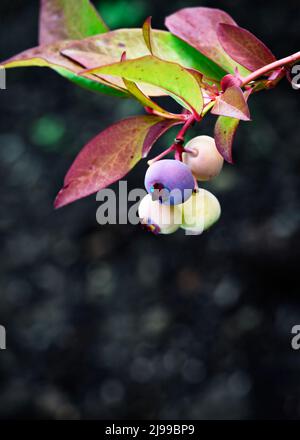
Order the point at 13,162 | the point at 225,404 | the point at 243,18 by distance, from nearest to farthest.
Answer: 1. the point at 225,404
2. the point at 243,18
3. the point at 13,162

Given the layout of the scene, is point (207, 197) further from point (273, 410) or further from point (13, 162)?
point (13, 162)

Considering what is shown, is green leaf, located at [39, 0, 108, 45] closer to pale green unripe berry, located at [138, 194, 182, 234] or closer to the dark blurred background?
pale green unripe berry, located at [138, 194, 182, 234]

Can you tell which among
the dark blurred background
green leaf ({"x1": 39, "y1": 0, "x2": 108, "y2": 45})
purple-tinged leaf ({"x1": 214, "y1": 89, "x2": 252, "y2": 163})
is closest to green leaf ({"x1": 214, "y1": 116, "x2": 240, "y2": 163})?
purple-tinged leaf ({"x1": 214, "y1": 89, "x2": 252, "y2": 163})

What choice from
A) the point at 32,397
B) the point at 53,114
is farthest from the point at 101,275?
the point at 53,114

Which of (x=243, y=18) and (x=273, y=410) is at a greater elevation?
(x=243, y=18)

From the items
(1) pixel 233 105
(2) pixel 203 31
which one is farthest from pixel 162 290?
(1) pixel 233 105
